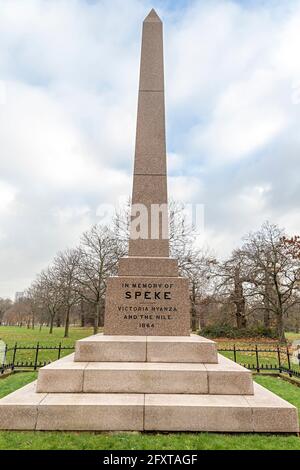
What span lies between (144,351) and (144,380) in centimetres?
67

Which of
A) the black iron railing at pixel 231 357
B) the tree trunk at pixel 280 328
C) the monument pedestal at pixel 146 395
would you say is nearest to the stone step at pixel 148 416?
the monument pedestal at pixel 146 395

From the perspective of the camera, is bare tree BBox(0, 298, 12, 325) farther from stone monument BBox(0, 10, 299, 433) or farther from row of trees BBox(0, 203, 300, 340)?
stone monument BBox(0, 10, 299, 433)

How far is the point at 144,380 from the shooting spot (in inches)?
184

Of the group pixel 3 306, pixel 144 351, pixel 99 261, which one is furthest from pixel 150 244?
pixel 3 306

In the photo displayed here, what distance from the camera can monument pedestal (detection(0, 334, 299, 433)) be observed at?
409 cm

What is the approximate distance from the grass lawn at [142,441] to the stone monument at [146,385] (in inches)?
4.7

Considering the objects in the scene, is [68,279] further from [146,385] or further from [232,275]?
[146,385]

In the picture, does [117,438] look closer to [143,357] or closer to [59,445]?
[59,445]

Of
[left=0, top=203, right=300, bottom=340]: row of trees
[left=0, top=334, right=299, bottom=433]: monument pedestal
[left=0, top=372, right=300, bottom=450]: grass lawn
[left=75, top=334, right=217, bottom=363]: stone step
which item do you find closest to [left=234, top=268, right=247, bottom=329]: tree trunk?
[left=0, top=203, right=300, bottom=340]: row of trees

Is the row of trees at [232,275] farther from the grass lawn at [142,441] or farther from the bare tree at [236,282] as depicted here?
the grass lawn at [142,441]

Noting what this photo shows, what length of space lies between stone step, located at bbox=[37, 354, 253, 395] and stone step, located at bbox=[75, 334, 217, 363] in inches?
20.4

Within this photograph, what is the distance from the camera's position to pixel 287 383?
27.8 ft

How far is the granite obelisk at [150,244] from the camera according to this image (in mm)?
6422
